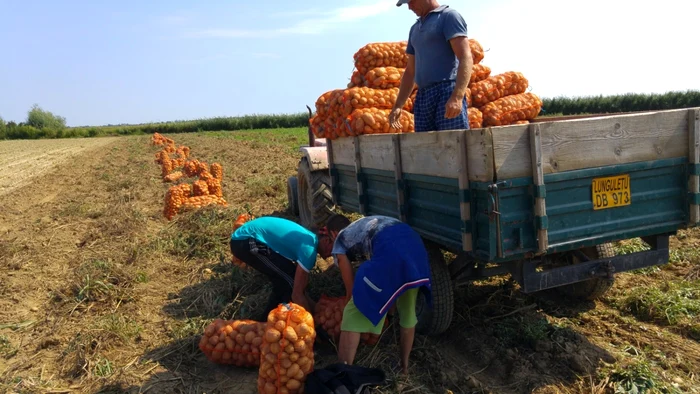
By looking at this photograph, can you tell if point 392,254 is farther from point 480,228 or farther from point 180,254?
point 180,254

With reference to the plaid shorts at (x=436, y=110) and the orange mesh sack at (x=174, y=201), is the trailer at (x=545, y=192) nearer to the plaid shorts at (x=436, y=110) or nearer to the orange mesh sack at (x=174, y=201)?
the plaid shorts at (x=436, y=110)

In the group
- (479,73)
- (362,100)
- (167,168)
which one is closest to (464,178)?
(362,100)

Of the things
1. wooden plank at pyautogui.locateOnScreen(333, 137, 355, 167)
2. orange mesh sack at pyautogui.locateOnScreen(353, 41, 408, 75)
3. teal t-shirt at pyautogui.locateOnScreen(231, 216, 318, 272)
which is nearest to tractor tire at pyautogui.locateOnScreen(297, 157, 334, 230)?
wooden plank at pyautogui.locateOnScreen(333, 137, 355, 167)

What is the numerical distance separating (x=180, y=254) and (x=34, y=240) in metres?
2.44

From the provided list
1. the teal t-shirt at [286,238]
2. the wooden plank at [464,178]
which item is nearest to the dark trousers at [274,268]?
the teal t-shirt at [286,238]

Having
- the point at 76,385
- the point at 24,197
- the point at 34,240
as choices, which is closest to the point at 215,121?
the point at 24,197

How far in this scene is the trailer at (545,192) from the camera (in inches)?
124

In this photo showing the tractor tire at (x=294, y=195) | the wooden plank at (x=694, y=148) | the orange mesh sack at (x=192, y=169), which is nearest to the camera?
the wooden plank at (x=694, y=148)

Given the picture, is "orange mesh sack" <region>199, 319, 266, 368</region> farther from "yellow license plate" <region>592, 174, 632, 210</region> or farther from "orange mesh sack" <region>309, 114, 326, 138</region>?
"orange mesh sack" <region>309, 114, 326, 138</region>

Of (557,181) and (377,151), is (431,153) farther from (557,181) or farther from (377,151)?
(377,151)

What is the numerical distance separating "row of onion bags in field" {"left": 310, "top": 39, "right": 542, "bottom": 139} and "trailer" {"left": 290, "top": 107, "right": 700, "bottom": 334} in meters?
1.14

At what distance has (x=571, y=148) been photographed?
326 centimetres

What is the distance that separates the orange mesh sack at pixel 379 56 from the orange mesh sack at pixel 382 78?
20cm

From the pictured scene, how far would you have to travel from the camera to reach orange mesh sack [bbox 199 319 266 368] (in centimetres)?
380
